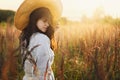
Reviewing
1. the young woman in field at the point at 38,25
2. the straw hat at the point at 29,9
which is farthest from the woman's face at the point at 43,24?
the straw hat at the point at 29,9

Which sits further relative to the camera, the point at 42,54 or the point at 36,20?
the point at 36,20

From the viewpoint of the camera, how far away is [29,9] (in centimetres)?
231

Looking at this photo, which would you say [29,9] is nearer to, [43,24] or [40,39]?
[43,24]

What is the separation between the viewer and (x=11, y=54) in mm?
825

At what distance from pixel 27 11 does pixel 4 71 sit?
61.5 inches

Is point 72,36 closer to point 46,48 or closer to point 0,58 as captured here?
point 0,58

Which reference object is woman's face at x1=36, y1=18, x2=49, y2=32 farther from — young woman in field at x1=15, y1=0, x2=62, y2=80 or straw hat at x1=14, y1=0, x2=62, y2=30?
straw hat at x1=14, y1=0, x2=62, y2=30

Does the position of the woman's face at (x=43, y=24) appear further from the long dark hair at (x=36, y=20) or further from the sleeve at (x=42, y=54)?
the sleeve at (x=42, y=54)

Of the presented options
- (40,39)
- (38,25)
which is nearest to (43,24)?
(38,25)

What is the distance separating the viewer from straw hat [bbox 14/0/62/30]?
2.29 m

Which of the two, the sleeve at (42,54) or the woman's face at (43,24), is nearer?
the sleeve at (42,54)

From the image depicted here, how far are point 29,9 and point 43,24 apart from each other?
194mm

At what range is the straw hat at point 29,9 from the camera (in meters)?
2.29

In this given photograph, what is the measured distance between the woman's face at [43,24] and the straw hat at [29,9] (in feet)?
0.43
